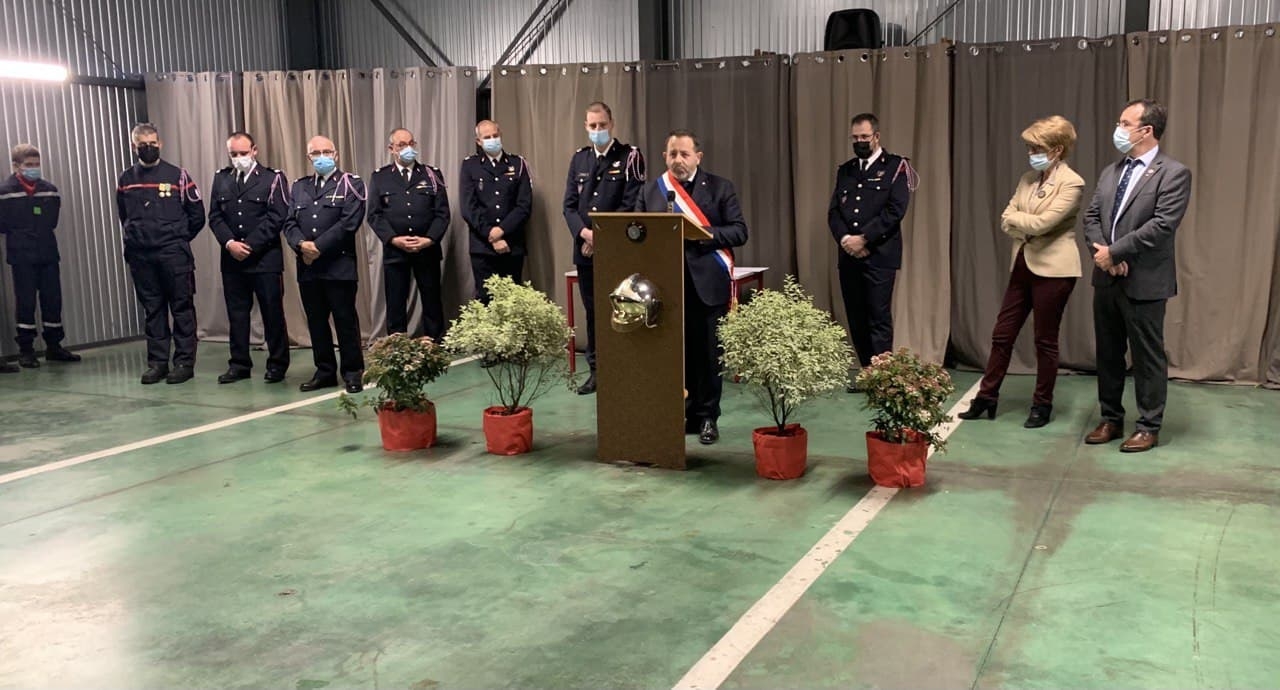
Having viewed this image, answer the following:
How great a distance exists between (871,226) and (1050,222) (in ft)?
4.10

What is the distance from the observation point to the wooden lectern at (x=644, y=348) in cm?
456

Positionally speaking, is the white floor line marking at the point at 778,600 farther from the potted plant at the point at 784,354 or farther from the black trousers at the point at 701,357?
the black trousers at the point at 701,357

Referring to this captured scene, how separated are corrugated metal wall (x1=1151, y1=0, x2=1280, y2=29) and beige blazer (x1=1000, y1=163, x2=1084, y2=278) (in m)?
2.28

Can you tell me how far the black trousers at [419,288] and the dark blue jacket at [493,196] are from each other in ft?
1.17

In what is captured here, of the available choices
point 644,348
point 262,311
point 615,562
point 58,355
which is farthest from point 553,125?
point 615,562

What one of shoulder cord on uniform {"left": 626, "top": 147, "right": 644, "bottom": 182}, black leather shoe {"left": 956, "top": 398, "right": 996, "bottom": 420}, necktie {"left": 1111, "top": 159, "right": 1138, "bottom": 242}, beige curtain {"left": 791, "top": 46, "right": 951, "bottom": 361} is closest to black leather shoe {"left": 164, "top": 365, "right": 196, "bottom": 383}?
shoulder cord on uniform {"left": 626, "top": 147, "right": 644, "bottom": 182}

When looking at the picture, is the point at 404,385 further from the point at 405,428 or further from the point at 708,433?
the point at 708,433

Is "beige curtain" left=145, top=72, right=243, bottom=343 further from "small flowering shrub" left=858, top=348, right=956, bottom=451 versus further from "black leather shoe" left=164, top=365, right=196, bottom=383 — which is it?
"small flowering shrub" left=858, top=348, right=956, bottom=451

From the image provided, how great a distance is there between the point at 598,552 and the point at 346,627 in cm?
94

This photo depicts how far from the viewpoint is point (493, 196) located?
7.32 meters

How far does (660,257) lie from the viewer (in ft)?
15.0

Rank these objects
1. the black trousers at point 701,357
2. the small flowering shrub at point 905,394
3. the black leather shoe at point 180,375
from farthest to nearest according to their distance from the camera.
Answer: the black leather shoe at point 180,375, the black trousers at point 701,357, the small flowering shrub at point 905,394

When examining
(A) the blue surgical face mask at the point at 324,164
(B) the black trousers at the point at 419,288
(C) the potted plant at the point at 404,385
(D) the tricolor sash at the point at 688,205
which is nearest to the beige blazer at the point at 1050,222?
(D) the tricolor sash at the point at 688,205

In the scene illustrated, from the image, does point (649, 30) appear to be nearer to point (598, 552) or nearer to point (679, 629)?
point (598, 552)
